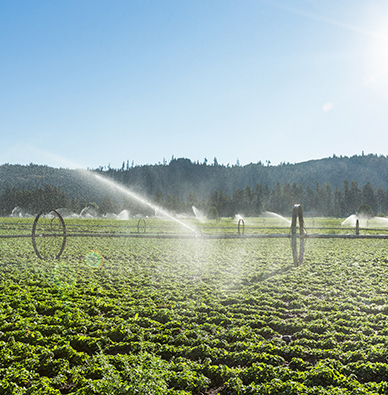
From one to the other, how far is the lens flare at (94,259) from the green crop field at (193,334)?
3.44 metres

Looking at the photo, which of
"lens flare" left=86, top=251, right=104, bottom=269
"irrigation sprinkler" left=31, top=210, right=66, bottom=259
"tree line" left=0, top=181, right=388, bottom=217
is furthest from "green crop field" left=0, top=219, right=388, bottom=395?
"tree line" left=0, top=181, right=388, bottom=217

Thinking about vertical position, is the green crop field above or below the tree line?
below

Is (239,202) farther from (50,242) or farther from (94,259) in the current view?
(94,259)

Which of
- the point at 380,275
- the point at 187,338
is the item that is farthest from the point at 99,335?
the point at 380,275

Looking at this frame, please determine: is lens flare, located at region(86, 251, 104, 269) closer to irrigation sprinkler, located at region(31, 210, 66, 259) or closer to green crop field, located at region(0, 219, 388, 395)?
irrigation sprinkler, located at region(31, 210, 66, 259)

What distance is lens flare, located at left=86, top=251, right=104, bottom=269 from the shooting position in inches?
711

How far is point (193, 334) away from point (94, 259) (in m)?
14.8

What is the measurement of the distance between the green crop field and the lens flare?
11.3 ft

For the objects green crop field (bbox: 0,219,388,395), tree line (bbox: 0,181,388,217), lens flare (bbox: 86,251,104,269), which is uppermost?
tree line (bbox: 0,181,388,217)

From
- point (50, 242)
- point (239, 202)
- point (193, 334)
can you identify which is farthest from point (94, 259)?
point (239, 202)

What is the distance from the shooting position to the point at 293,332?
7848mm

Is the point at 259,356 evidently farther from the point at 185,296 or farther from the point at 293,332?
the point at 185,296

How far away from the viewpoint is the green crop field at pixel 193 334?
5191 mm

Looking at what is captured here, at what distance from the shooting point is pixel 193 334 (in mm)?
7391
